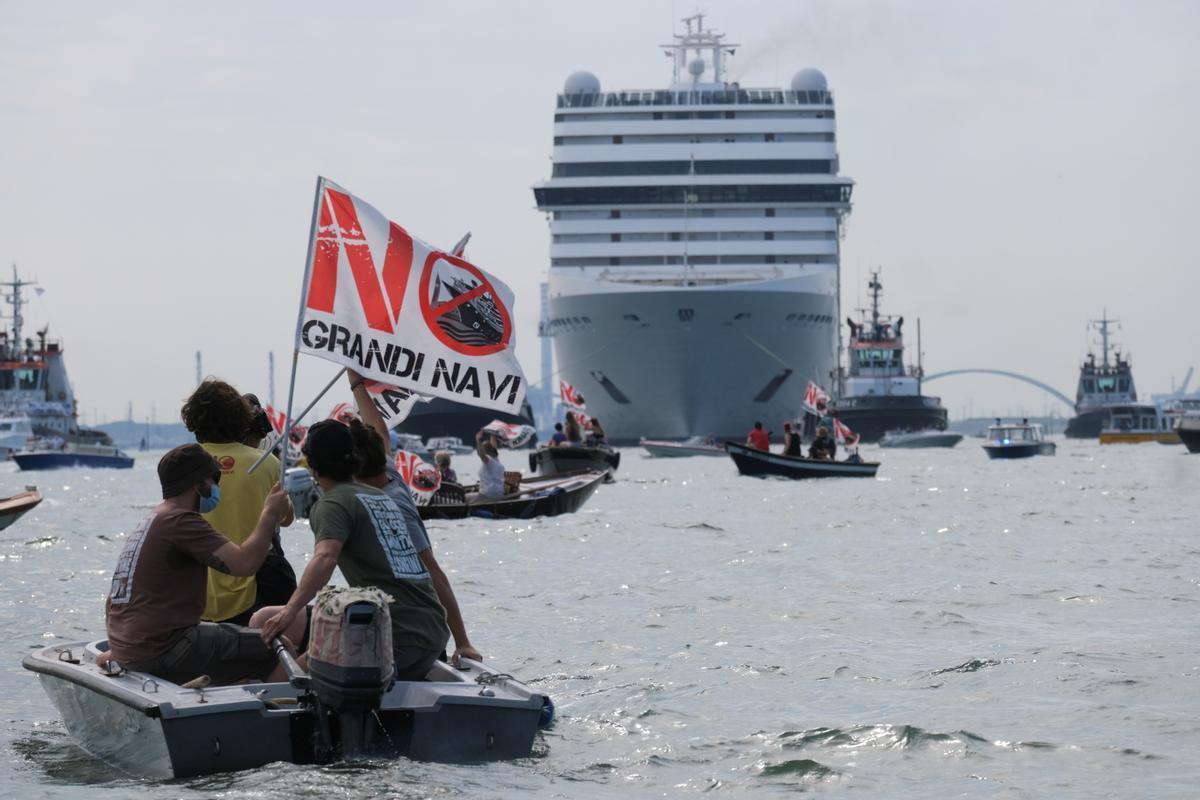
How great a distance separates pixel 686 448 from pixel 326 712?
54085 millimetres

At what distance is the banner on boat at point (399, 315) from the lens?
31.3 feet

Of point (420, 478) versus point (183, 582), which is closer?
point (183, 582)

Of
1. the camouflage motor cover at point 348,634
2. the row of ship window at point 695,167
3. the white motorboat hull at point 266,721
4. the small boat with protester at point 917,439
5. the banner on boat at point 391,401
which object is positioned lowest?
the white motorboat hull at point 266,721

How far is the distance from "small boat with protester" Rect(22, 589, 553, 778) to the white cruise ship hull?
6114 centimetres

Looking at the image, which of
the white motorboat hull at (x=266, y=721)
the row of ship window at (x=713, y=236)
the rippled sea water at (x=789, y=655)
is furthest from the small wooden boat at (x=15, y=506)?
the row of ship window at (x=713, y=236)

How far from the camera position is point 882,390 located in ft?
323

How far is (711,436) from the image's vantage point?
67438 mm

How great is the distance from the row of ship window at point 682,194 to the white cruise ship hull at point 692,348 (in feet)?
14.0

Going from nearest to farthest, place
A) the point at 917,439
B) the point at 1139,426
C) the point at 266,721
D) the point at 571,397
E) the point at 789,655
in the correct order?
the point at 266,721
the point at 789,655
the point at 571,397
the point at 917,439
the point at 1139,426

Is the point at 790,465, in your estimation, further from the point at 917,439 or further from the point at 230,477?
the point at 917,439

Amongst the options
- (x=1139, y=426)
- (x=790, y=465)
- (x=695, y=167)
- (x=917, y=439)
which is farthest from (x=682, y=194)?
(x=1139, y=426)

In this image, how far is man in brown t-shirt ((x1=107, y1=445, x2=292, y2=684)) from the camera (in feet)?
25.0

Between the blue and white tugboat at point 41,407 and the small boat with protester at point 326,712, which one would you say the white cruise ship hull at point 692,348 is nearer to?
the blue and white tugboat at point 41,407

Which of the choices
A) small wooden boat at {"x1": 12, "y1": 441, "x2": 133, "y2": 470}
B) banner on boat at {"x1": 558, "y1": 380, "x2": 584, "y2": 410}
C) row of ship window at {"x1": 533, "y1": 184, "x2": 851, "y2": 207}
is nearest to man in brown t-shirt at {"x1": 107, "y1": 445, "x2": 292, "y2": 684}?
banner on boat at {"x1": 558, "y1": 380, "x2": 584, "y2": 410}
